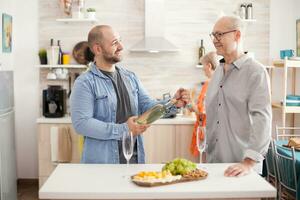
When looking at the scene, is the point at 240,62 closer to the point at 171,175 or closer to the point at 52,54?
the point at 171,175

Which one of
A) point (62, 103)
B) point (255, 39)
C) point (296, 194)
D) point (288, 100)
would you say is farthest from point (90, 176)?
point (255, 39)

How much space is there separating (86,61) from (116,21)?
0.60m

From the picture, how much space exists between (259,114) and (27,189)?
11.8ft

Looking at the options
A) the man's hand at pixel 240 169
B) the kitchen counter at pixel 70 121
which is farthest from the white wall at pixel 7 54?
the man's hand at pixel 240 169

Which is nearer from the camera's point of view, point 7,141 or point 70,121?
point 7,141

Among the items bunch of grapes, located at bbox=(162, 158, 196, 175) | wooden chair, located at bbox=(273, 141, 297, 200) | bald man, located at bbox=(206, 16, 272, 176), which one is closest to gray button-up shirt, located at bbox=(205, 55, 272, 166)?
bald man, located at bbox=(206, 16, 272, 176)

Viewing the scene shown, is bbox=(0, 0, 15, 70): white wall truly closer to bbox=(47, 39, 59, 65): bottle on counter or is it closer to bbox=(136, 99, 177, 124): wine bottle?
bbox=(47, 39, 59, 65): bottle on counter

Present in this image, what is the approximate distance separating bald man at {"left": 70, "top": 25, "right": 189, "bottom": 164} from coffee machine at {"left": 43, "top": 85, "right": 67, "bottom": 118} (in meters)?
2.26

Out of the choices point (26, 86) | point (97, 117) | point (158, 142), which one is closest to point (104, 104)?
point (97, 117)

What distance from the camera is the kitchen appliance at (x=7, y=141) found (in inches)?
155

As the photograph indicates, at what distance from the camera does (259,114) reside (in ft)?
7.51

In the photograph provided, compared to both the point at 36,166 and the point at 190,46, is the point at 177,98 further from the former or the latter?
the point at 36,166

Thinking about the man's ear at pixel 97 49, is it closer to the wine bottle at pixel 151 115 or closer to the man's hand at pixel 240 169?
the wine bottle at pixel 151 115

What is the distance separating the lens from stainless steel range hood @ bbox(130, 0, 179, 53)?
→ 495cm
